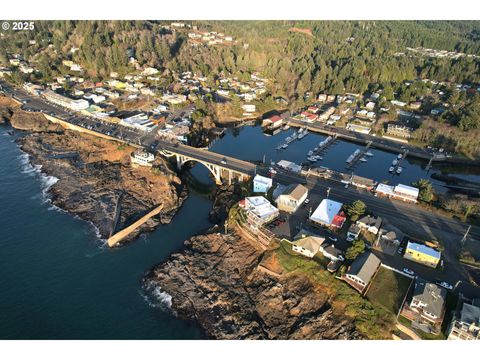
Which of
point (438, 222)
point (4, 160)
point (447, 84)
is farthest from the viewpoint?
point (447, 84)

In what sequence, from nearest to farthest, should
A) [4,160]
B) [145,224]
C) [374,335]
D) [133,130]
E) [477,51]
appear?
A: [374,335], [145,224], [4,160], [133,130], [477,51]

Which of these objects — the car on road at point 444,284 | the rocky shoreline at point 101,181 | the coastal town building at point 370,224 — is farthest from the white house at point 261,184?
the car on road at point 444,284

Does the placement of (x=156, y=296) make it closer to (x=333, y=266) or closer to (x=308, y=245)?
(x=308, y=245)

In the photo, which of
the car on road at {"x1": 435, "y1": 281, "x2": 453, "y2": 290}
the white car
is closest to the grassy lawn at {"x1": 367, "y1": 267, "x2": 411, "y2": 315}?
the car on road at {"x1": 435, "y1": 281, "x2": 453, "y2": 290}

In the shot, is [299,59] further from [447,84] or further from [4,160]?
[4,160]

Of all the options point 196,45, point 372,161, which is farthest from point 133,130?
point 196,45

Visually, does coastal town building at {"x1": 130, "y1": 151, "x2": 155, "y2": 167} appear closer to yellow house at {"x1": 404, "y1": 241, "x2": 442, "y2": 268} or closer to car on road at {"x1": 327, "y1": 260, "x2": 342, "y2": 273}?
car on road at {"x1": 327, "y1": 260, "x2": 342, "y2": 273}
